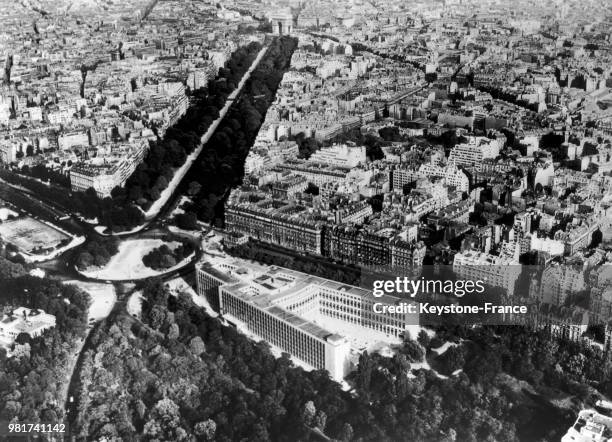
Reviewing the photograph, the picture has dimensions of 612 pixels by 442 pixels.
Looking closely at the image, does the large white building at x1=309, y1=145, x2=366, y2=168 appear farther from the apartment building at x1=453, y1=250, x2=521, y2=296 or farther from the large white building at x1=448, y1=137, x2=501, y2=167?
the apartment building at x1=453, y1=250, x2=521, y2=296

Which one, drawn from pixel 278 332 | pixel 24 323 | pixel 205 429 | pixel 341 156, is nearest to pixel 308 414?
A: pixel 205 429

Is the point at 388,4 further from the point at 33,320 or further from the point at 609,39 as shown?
the point at 33,320

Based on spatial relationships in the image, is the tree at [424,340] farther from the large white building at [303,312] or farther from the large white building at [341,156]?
the large white building at [341,156]

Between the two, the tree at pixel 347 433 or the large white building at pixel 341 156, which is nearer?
the tree at pixel 347 433

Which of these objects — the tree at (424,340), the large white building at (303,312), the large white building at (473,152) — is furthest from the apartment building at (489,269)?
the large white building at (473,152)

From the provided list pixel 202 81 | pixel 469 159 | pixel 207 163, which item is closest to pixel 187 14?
pixel 202 81
